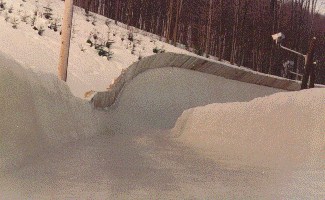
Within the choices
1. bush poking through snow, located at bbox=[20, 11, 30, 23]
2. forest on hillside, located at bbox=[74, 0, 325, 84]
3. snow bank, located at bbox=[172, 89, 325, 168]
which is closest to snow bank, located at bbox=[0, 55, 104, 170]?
snow bank, located at bbox=[172, 89, 325, 168]

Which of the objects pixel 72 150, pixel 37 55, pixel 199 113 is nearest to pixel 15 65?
pixel 72 150

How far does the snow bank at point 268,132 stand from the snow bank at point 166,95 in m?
3.57

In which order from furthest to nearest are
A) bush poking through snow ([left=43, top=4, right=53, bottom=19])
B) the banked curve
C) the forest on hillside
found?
the forest on hillside < bush poking through snow ([left=43, top=4, right=53, bottom=19]) < the banked curve

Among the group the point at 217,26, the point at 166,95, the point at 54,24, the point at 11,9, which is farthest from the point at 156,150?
the point at 217,26

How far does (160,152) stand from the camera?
6660 mm

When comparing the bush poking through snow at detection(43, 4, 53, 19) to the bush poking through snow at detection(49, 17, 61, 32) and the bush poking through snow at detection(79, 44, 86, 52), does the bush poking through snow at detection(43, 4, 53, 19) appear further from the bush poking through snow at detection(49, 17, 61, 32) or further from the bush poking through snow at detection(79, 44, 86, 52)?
the bush poking through snow at detection(79, 44, 86, 52)

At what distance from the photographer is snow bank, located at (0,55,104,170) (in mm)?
4309

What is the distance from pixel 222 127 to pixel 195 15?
35.9m

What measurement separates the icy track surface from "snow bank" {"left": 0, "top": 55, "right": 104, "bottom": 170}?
0.01 meters

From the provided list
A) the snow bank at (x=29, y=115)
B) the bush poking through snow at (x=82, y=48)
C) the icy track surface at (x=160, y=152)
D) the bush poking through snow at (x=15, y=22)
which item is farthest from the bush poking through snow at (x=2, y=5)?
the snow bank at (x=29, y=115)

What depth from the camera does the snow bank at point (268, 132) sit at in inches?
240

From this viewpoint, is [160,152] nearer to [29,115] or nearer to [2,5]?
[29,115]

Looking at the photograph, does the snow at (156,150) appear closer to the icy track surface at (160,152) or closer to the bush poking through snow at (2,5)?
the icy track surface at (160,152)

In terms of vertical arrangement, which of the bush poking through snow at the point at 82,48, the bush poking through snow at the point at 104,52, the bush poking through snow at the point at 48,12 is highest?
the bush poking through snow at the point at 48,12
